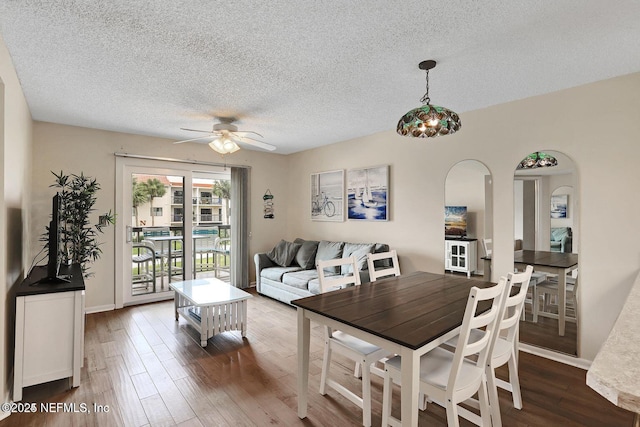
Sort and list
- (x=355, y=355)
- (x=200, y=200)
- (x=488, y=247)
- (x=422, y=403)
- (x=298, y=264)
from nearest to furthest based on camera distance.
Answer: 1. (x=355, y=355)
2. (x=422, y=403)
3. (x=488, y=247)
4. (x=298, y=264)
5. (x=200, y=200)

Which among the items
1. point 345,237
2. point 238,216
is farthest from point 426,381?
point 238,216

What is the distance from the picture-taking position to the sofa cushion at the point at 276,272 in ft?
15.8

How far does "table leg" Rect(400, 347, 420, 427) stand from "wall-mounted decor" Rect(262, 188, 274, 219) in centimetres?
474

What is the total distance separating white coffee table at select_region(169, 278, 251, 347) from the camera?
3234mm

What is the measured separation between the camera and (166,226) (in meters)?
4.98

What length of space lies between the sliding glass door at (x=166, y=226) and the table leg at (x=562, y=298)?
4.78 meters

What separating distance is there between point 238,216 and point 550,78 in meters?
4.63

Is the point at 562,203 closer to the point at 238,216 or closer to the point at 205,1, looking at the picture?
the point at 205,1

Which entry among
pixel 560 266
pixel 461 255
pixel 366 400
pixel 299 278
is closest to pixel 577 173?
pixel 560 266

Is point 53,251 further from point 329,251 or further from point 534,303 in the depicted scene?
point 534,303

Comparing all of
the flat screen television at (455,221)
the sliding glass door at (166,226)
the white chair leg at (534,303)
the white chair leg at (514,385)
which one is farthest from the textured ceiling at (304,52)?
the white chair leg at (514,385)

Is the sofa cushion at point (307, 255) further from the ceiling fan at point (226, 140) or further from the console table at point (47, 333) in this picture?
the console table at point (47, 333)

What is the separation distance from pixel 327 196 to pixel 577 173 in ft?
11.1

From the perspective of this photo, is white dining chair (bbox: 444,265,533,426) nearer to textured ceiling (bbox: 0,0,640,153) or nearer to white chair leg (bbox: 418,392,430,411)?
white chair leg (bbox: 418,392,430,411)
